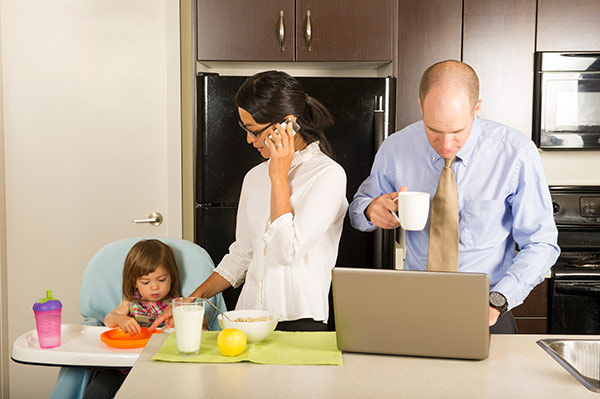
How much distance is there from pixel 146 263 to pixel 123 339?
0.37 meters

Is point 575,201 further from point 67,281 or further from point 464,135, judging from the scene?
point 67,281

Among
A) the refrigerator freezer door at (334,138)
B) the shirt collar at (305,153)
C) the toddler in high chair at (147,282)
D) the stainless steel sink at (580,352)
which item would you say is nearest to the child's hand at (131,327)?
the toddler in high chair at (147,282)

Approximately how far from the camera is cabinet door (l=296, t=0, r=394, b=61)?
2.90m

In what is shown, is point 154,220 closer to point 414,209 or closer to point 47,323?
point 47,323

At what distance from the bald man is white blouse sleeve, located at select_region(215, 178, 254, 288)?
0.34 metres

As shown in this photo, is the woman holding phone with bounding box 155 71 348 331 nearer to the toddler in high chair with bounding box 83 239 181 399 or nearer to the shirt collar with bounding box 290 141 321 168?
the shirt collar with bounding box 290 141 321 168

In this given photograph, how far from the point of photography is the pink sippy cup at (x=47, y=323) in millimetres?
1919

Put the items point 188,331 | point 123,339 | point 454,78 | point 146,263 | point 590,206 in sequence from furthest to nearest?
point 590,206
point 146,263
point 123,339
point 454,78
point 188,331

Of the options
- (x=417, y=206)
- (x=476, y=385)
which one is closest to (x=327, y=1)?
(x=417, y=206)

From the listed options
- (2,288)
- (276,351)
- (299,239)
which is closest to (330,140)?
(299,239)

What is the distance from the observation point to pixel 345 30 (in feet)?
9.56

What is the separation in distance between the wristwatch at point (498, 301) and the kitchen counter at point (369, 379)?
0.16 meters

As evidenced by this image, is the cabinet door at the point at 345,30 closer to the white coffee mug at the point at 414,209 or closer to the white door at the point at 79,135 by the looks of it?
the white door at the point at 79,135

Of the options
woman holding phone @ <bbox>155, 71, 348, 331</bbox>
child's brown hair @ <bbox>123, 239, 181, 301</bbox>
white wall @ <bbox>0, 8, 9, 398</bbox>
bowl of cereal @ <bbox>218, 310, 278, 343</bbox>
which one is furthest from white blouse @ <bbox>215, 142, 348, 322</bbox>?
white wall @ <bbox>0, 8, 9, 398</bbox>
